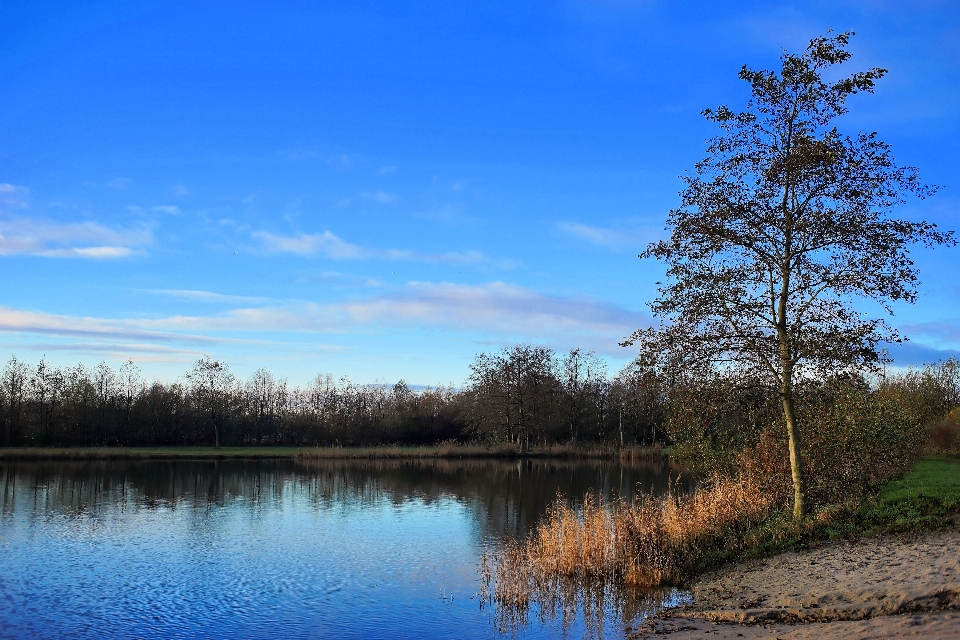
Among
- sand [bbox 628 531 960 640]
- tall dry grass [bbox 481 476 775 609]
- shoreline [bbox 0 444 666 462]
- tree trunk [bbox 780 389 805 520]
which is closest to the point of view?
sand [bbox 628 531 960 640]

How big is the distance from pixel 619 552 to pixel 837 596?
5.47 m

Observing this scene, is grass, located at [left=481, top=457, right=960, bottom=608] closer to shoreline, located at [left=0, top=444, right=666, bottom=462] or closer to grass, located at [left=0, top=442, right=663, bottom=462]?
grass, located at [left=0, top=442, right=663, bottom=462]

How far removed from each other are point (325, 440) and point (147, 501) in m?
46.9

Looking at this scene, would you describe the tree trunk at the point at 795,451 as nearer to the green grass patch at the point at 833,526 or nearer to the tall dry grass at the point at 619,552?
the green grass patch at the point at 833,526

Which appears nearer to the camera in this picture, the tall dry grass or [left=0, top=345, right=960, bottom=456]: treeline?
the tall dry grass

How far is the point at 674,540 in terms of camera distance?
16703 millimetres

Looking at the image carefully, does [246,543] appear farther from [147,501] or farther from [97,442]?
[97,442]

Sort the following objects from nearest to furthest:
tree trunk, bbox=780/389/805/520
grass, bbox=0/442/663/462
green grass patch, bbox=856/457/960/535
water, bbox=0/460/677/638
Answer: water, bbox=0/460/677/638 → green grass patch, bbox=856/457/960/535 → tree trunk, bbox=780/389/805/520 → grass, bbox=0/442/663/462

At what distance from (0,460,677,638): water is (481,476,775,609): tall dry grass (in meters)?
0.78

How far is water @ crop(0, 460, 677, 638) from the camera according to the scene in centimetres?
1398

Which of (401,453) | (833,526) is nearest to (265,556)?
(833,526)

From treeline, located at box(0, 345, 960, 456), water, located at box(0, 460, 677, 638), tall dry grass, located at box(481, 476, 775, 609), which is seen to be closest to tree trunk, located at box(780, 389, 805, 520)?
tall dry grass, located at box(481, 476, 775, 609)

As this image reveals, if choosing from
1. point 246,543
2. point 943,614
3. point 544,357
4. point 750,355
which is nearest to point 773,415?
point 750,355

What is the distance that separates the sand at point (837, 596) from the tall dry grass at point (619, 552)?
4.40ft
